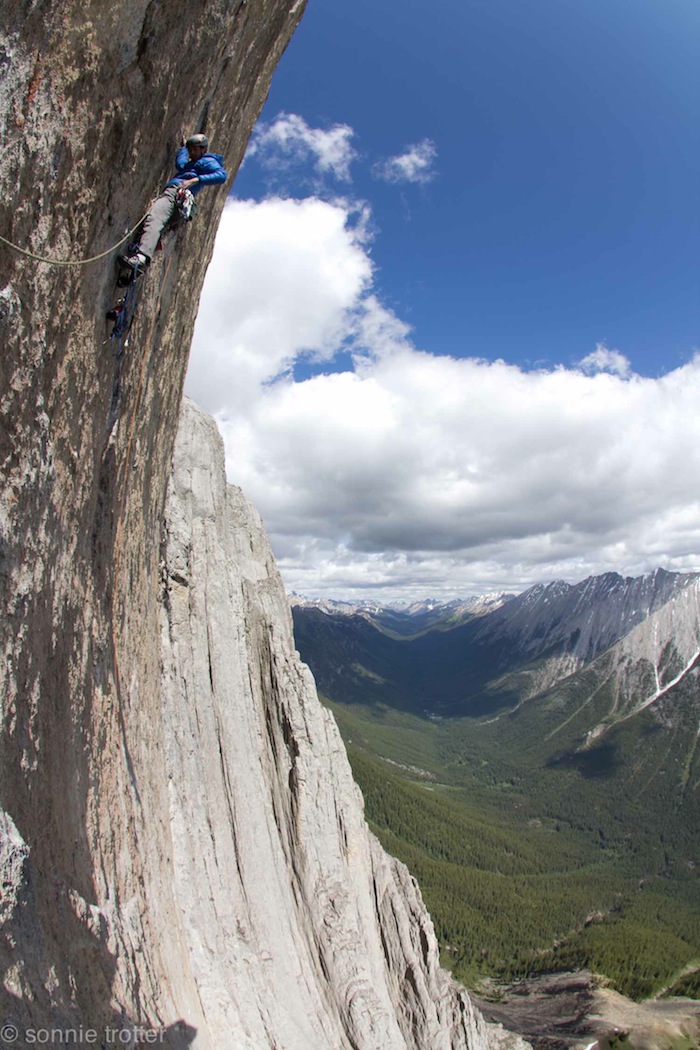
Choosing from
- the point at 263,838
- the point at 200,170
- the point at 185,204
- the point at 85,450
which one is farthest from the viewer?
A: the point at 263,838

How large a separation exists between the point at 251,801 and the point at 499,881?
631 ft

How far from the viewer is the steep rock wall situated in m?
5.84

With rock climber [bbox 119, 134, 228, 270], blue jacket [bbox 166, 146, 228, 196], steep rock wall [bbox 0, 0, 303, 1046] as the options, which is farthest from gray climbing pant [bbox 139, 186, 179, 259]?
blue jacket [bbox 166, 146, 228, 196]

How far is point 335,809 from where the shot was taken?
20.7m

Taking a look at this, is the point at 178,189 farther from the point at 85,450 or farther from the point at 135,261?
the point at 85,450

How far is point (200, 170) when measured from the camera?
28.5 ft

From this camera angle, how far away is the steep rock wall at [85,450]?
5836 millimetres

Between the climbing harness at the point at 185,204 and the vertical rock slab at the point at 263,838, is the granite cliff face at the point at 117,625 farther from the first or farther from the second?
the climbing harness at the point at 185,204

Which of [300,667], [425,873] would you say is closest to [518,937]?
[425,873]

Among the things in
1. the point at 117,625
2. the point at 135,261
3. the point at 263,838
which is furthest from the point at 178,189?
the point at 263,838

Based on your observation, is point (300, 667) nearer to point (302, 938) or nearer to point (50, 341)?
point (302, 938)

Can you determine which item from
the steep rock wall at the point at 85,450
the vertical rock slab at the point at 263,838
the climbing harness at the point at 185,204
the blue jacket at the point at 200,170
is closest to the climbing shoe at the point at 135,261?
the steep rock wall at the point at 85,450

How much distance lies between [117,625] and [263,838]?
36.5 feet

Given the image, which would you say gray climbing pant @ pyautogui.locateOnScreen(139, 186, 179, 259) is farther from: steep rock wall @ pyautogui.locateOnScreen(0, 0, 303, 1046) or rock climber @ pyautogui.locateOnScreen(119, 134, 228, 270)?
steep rock wall @ pyautogui.locateOnScreen(0, 0, 303, 1046)
